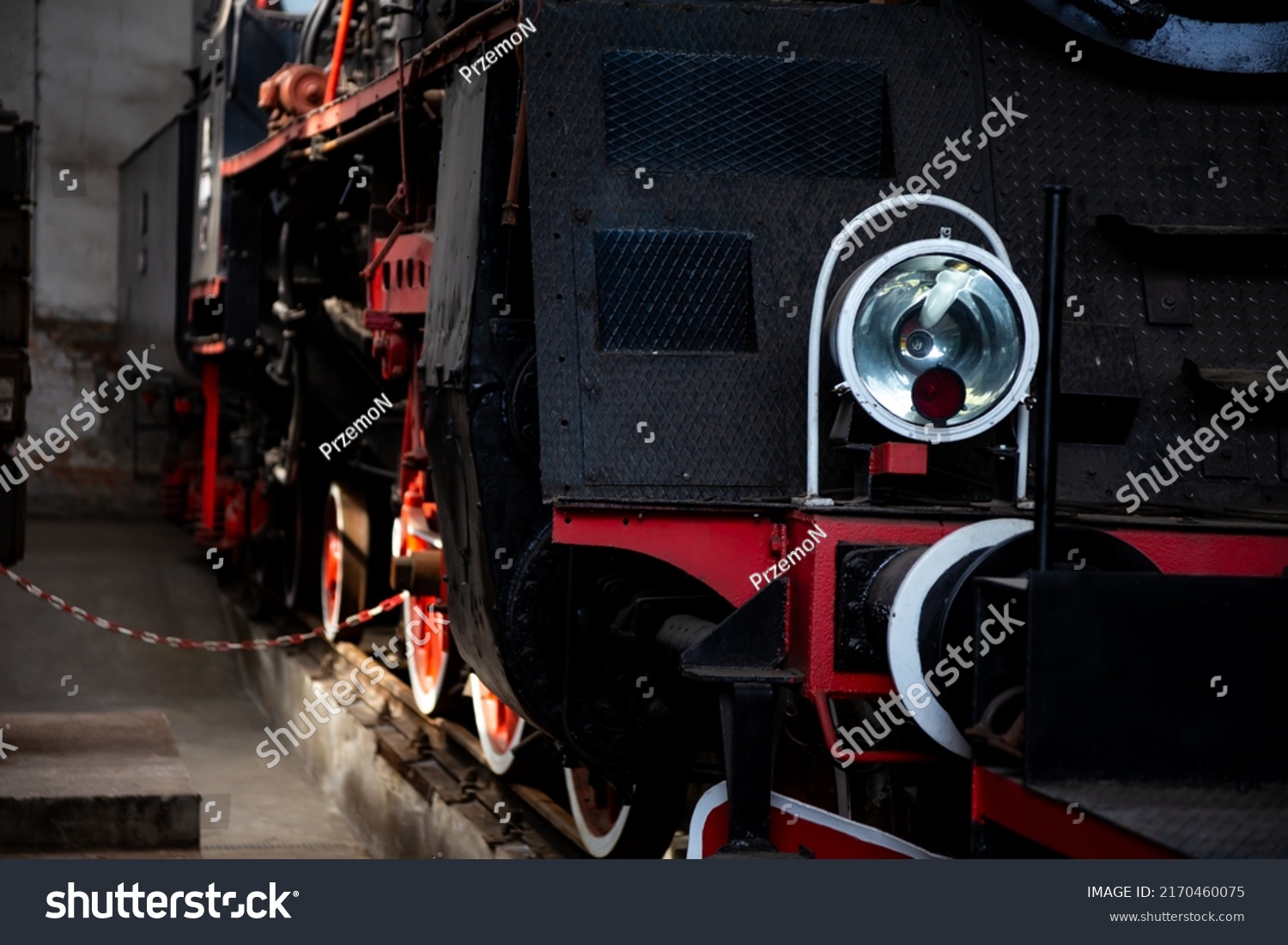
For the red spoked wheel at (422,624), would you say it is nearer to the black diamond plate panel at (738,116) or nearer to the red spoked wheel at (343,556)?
the red spoked wheel at (343,556)

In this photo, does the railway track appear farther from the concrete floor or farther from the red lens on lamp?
the red lens on lamp

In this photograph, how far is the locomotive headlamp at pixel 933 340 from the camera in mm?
3143

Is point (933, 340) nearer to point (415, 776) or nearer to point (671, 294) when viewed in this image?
point (671, 294)

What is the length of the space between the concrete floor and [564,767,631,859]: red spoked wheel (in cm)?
106

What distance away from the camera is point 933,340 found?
3221 mm

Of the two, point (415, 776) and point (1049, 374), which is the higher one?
point (1049, 374)

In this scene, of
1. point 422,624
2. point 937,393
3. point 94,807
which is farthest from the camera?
point 422,624

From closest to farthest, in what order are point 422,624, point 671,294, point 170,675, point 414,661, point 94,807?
point 671,294 < point 94,807 < point 422,624 < point 414,661 < point 170,675

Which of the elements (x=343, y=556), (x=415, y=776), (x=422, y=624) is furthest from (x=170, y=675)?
(x=415, y=776)

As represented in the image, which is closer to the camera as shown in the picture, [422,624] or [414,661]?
[422,624]

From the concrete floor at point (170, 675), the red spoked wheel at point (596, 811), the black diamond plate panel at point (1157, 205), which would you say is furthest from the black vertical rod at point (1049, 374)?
the concrete floor at point (170, 675)

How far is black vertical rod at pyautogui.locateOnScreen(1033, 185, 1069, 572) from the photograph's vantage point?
2615mm

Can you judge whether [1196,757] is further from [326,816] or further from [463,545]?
[326,816]

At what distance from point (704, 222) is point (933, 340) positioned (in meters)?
0.59
